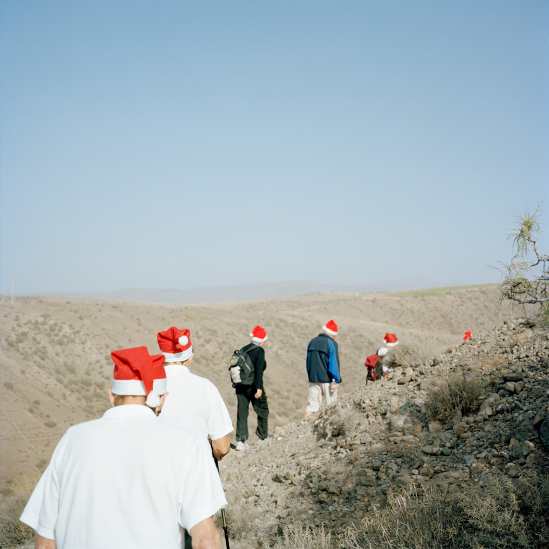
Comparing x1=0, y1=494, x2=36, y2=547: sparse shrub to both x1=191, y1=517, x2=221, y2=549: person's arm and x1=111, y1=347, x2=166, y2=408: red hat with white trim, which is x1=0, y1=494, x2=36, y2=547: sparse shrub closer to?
x1=111, y1=347, x2=166, y2=408: red hat with white trim

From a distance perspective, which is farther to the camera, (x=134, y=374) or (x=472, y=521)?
(x=472, y=521)

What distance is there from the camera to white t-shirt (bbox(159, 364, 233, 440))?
3.46 meters

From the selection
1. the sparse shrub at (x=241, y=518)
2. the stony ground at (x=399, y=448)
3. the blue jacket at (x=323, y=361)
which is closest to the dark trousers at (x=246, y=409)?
the stony ground at (x=399, y=448)

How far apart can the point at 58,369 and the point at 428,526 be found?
18.5 m

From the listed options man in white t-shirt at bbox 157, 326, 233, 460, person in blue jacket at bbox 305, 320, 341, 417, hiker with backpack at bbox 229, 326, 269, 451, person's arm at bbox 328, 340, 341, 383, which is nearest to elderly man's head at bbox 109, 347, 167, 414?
man in white t-shirt at bbox 157, 326, 233, 460

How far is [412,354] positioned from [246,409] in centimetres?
331

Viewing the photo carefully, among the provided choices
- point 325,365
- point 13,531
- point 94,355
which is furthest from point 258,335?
point 94,355

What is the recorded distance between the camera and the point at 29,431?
14422 millimetres

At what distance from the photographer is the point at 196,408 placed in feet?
11.5

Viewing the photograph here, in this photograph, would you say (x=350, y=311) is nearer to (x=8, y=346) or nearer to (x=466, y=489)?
(x=8, y=346)

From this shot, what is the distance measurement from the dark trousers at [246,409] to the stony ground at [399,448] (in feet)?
2.51

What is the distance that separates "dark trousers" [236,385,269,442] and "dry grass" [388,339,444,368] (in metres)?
2.76

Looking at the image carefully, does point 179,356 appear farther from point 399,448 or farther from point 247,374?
point 247,374

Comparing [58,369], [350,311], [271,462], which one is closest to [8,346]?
[58,369]
